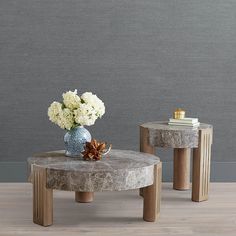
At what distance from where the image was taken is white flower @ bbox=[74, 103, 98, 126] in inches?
122

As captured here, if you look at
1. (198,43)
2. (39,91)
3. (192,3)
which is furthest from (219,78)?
(39,91)

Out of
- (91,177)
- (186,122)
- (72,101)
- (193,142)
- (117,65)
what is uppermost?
(117,65)

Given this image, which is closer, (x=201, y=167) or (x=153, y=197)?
(x=153, y=197)

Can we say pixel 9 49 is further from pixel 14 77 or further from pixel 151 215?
pixel 151 215

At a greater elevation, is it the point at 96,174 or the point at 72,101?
the point at 72,101

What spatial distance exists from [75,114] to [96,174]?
46 centimetres

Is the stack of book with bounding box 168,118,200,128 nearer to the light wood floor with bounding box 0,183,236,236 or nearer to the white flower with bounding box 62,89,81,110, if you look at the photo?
the light wood floor with bounding box 0,183,236,236

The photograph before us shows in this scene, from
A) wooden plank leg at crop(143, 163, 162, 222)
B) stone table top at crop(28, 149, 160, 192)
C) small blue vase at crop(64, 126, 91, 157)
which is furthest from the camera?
small blue vase at crop(64, 126, 91, 157)

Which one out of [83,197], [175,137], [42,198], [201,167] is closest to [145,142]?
[175,137]

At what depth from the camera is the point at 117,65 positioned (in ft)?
13.9

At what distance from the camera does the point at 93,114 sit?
3139mm

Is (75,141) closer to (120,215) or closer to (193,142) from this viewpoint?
(120,215)

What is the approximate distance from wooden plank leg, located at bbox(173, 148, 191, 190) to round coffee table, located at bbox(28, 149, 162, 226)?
813mm

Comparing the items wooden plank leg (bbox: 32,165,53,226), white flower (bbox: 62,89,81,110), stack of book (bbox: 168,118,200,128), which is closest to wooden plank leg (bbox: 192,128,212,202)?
stack of book (bbox: 168,118,200,128)
